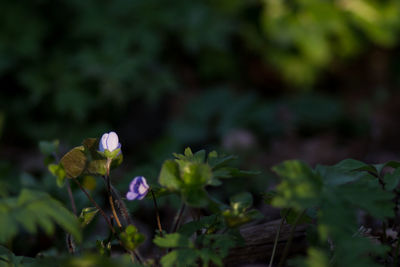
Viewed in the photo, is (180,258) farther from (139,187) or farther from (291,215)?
(291,215)

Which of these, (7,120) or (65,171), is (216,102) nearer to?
(7,120)

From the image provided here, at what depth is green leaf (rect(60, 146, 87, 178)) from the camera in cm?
113

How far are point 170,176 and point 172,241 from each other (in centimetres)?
14

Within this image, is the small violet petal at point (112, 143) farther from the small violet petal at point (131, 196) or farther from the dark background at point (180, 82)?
the dark background at point (180, 82)

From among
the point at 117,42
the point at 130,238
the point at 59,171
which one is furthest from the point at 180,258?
the point at 117,42

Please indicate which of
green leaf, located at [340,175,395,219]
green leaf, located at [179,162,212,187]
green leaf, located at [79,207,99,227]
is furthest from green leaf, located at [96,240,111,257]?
green leaf, located at [340,175,395,219]

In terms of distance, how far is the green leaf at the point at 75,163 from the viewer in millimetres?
A: 1132

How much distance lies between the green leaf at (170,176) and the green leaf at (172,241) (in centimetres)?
10

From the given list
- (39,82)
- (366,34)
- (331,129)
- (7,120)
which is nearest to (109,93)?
(39,82)

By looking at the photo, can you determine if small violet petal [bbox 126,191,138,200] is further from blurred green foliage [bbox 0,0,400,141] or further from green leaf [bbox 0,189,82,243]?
blurred green foliage [bbox 0,0,400,141]

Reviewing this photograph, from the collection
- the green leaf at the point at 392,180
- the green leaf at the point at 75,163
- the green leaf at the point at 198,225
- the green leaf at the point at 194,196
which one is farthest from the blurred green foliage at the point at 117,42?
the green leaf at the point at 392,180

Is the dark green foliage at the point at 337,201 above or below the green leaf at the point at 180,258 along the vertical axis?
above

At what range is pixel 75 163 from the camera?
1.14 m

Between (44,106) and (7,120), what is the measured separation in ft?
0.97
